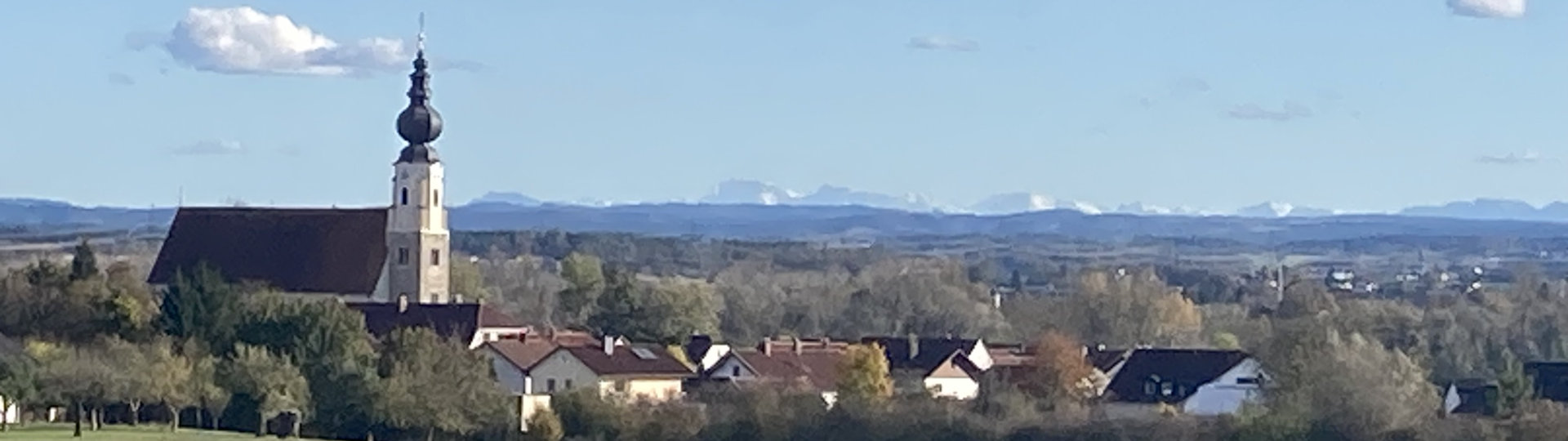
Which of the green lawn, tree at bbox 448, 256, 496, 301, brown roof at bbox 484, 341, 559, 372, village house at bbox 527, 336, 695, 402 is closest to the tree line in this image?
the green lawn

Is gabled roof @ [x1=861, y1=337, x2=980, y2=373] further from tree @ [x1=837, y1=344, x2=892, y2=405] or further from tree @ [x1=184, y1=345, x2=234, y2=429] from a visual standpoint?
tree @ [x1=184, y1=345, x2=234, y2=429]

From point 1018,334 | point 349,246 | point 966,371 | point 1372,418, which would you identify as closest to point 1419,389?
point 1372,418

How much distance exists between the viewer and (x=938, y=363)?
284 feet

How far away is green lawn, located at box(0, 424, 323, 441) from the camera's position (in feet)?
196

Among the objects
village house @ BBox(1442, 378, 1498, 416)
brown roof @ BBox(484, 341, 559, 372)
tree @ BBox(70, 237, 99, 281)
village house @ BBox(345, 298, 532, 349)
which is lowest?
village house @ BBox(1442, 378, 1498, 416)

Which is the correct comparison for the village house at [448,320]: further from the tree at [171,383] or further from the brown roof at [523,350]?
the tree at [171,383]

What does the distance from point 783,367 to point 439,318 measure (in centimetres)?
974

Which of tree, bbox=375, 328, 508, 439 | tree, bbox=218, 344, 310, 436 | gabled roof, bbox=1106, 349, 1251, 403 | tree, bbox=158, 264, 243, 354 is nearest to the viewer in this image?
tree, bbox=375, 328, 508, 439

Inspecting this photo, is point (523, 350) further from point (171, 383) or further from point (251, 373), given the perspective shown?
point (171, 383)

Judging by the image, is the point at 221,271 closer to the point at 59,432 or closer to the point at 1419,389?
the point at 59,432

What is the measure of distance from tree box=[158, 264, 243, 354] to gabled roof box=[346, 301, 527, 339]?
7135mm

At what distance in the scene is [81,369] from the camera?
66438mm

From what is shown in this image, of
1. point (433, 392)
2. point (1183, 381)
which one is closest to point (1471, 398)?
point (1183, 381)

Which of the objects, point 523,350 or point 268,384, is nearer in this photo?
point 268,384
